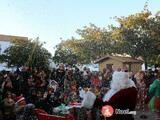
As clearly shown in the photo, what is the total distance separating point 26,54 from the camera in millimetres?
36688

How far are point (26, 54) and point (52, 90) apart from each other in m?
22.0

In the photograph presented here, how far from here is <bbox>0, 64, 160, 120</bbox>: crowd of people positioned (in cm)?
819

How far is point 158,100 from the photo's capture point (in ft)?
38.3

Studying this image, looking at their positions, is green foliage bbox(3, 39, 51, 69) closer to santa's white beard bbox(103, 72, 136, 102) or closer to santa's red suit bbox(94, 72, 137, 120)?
santa's white beard bbox(103, 72, 136, 102)

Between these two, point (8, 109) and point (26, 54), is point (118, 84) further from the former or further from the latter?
point (26, 54)

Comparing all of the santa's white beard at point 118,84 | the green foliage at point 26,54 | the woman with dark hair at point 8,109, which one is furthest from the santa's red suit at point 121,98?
the green foliage at point 26,54

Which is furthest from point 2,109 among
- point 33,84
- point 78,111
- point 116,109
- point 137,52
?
point 137,52

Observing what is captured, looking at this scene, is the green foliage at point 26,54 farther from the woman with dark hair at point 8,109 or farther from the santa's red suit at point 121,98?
the santa's red suit at point 121,98

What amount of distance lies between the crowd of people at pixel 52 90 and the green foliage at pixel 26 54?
11.6 metres

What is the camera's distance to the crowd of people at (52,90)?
819 cm

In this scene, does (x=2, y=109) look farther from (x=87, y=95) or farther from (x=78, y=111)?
(x=87, y=95)

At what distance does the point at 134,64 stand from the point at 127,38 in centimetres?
744

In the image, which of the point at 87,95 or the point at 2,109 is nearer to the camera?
the point at 87,95

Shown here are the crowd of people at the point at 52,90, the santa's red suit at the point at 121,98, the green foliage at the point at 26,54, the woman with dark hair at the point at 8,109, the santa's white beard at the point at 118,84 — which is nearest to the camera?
the santa's red suit at the point at 121,98
